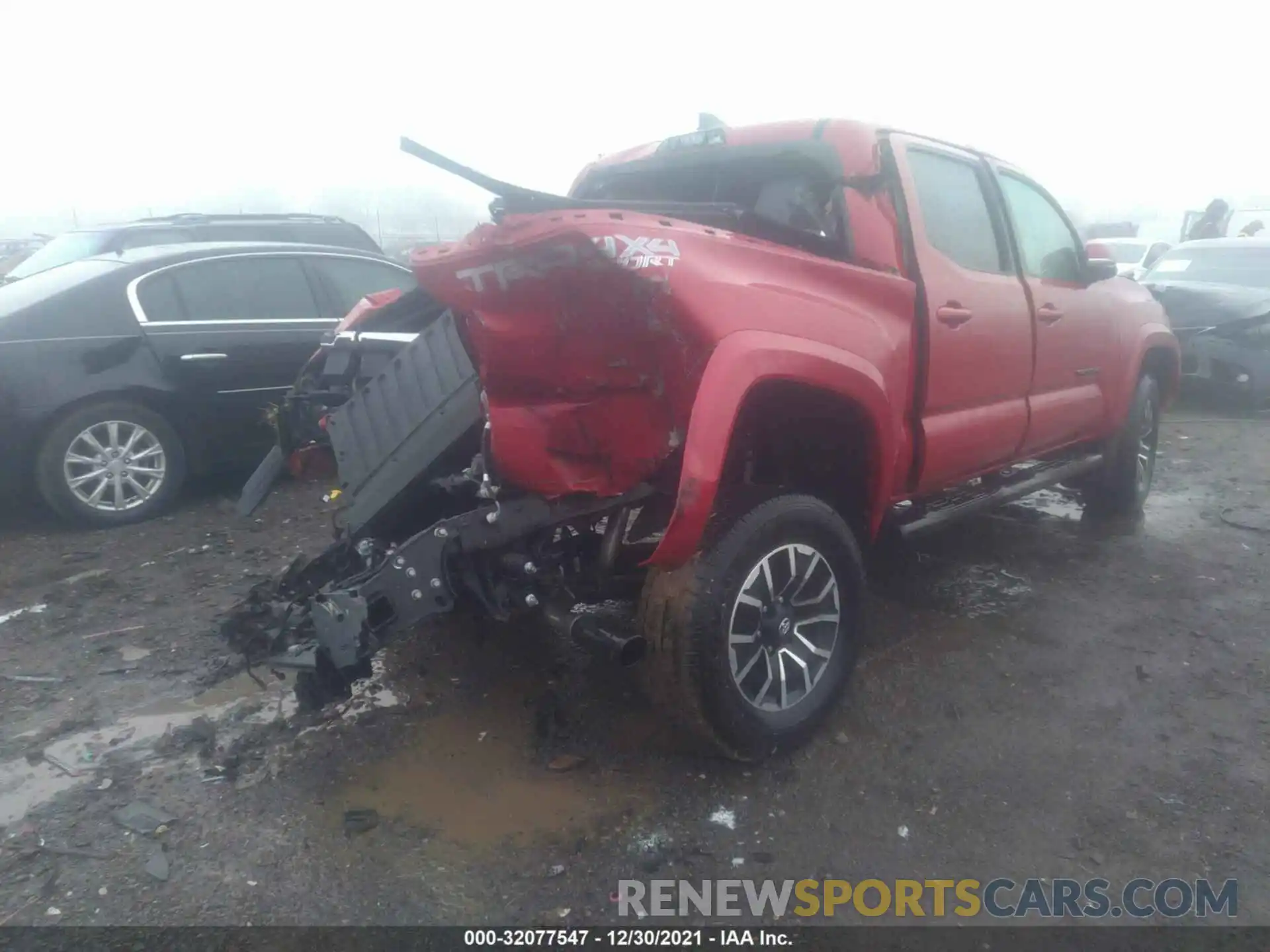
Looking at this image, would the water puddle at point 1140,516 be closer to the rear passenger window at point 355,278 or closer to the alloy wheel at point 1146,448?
the alloy wheel at point 1146,448

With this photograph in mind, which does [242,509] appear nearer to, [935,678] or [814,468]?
[814,468]

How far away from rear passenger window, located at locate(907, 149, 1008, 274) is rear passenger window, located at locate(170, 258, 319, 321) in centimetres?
418

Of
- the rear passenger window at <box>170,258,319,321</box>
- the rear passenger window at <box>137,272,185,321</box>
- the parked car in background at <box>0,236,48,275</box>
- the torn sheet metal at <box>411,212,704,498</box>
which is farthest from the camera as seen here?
the parked car in background at <box>0,236,48,275</box>

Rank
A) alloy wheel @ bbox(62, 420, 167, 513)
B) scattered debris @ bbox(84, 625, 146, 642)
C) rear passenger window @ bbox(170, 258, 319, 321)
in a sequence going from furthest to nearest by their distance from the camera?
rear passenger window @ bbox(170, 258, 319, 321), alloy wheel @ bbox(62, 420, 167, 513), scattered debris @ bbox(84, 625, 146, 642)

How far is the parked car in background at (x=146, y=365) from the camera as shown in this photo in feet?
16.6

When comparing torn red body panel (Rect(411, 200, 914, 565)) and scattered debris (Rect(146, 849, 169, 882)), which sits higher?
torn red body panel (Rect(411, 200, 914, 565))

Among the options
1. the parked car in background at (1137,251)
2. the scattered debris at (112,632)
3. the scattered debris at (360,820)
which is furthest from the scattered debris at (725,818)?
the parked car in background at (1137,251)

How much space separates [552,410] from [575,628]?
697mm

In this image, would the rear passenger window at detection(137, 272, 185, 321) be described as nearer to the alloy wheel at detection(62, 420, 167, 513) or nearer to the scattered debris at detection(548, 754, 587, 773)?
the alloy wheel at detection(62, 420, 167, 513)

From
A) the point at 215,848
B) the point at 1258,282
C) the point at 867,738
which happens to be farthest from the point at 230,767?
the point at 1258,282

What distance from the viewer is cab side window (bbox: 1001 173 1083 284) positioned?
4246 mm

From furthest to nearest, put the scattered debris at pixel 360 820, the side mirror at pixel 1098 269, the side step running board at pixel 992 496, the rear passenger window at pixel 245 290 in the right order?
the rear passenger window at pixel 245 290 < the side mirror at pixel 1098 269 < the side step running board at pixel 992 496 < the scattered debris at pixel 360 820

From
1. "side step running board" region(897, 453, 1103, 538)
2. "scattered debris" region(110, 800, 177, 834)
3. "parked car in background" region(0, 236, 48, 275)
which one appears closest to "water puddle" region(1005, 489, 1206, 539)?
"side step running board" region(897, 453, 1103, 538)

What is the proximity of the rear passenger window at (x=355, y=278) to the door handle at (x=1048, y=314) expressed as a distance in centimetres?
399
